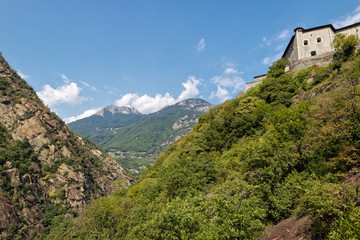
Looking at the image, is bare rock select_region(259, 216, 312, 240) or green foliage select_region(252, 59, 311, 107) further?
green foliage select_region(252, 59, 311, 107)

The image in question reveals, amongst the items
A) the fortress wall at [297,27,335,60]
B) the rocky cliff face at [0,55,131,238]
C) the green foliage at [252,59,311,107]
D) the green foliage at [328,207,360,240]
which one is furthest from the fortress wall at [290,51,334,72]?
the rocky cliff face at [0,55,131,238]

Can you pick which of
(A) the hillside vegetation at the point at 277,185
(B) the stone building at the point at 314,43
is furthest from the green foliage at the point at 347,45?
(B) the stone building at the point at 314,43

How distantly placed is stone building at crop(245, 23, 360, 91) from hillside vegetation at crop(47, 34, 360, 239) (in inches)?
274

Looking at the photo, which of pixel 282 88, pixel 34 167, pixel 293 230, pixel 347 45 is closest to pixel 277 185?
pixel 293 230

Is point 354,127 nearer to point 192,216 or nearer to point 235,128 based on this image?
point 192,216

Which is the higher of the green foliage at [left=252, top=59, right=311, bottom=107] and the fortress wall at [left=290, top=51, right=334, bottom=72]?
the fortress wall at [left=290, top=51, right=334, bottom=72]

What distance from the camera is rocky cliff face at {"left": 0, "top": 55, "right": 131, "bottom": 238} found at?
83000mm

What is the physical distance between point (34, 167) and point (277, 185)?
12249cm

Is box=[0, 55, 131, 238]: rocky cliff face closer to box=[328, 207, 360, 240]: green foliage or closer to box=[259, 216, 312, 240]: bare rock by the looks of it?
box=[259, 216, 312, 240]: bare rock

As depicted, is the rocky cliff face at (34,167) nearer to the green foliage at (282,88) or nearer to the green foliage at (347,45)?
the green foliage at (282,88)

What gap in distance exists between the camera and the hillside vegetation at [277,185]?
44.3ft

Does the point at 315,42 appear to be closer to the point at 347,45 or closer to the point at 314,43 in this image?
the point at 314,43

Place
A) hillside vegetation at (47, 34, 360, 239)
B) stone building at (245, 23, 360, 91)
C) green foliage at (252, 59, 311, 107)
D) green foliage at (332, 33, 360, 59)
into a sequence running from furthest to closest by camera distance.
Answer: stone building at (245, 23, 360, 91) → green foliage at (252, 59, 311, 107) → green foliage at (332, 33, 360, 59) → hillside vegetation at (47, 34, 360, 239)

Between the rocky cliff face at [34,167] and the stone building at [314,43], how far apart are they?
82.5 meters
